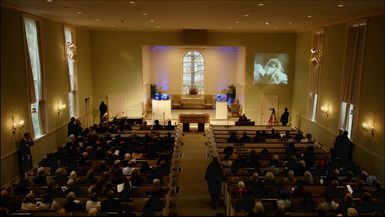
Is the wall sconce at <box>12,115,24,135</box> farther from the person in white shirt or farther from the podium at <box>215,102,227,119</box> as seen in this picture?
the podium at <box>215,102,227,119</box>

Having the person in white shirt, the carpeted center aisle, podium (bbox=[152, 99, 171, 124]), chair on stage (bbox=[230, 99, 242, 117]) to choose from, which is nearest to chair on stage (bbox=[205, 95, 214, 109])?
chair on stage (bbox=[230, 99, 242, 117])

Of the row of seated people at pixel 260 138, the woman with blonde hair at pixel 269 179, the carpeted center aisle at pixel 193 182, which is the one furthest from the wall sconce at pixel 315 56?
the woman with blonde hair at pixel 269 179

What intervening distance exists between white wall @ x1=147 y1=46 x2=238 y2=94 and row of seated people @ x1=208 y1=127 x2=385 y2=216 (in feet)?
52.0

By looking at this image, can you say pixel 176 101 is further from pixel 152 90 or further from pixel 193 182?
pixel 193 182

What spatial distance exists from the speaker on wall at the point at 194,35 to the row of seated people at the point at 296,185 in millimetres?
11078

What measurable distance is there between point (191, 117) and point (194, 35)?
219 inches

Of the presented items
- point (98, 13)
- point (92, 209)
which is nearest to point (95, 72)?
point (98, 13)

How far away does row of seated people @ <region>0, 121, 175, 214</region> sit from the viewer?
855 centimetres

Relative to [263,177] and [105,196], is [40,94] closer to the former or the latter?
[105,196]

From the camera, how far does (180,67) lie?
2886cm

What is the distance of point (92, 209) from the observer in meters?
7.62

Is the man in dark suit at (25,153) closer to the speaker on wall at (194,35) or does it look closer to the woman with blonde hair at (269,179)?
the woman with blonde hair at (269,179)

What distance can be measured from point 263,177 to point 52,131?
10.3 m

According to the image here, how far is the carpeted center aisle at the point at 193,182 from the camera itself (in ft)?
33.6
